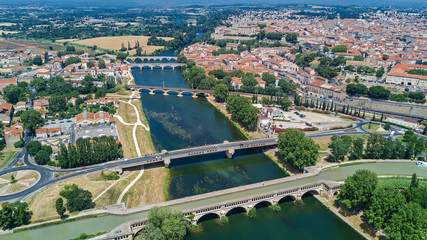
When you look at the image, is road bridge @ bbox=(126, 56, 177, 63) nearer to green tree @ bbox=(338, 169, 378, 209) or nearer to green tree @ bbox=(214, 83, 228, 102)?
green tree @ bbox=(214, 83, 228, 102)

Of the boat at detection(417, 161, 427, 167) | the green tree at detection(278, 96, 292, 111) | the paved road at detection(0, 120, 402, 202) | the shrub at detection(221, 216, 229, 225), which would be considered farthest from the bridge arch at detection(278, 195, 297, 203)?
the green tree at detection(278, 96, 292, 111)

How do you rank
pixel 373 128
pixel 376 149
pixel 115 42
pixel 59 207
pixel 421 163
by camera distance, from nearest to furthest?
→ pixel 59 207 → pixel 421 163 → pixel 376 149 → pixel 373 128 → pixel 115 42

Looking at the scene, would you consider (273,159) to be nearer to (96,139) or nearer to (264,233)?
(264,233)

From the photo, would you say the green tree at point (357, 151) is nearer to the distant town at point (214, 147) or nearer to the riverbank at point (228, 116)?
the distant town at point (214, 147)

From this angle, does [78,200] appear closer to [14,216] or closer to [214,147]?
[14,216]

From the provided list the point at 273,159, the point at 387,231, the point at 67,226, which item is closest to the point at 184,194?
the point at 67,226

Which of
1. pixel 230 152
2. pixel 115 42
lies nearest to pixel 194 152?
pixel 230 152
